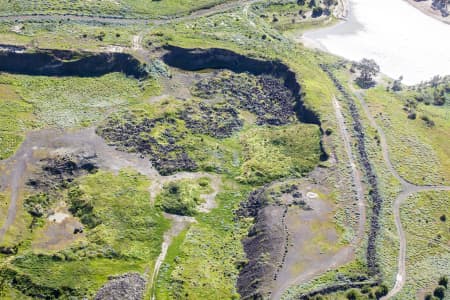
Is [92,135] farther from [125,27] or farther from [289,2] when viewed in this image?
[289,2]

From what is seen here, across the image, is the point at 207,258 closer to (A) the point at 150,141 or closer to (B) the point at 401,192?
(A) the point at 150,141

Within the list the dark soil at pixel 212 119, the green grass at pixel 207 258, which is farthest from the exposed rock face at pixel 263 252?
the dark soil at pixel 212 119

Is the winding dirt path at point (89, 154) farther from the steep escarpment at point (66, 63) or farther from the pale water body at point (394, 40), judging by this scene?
the pale water body at point (394, 40)

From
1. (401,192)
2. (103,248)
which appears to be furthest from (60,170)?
(401,192)

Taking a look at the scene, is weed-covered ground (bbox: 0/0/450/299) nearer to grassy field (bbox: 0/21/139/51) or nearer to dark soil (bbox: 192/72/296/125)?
dark soil (bbox: 192/72/296/125)

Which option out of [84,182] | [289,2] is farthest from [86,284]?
[289,2]
